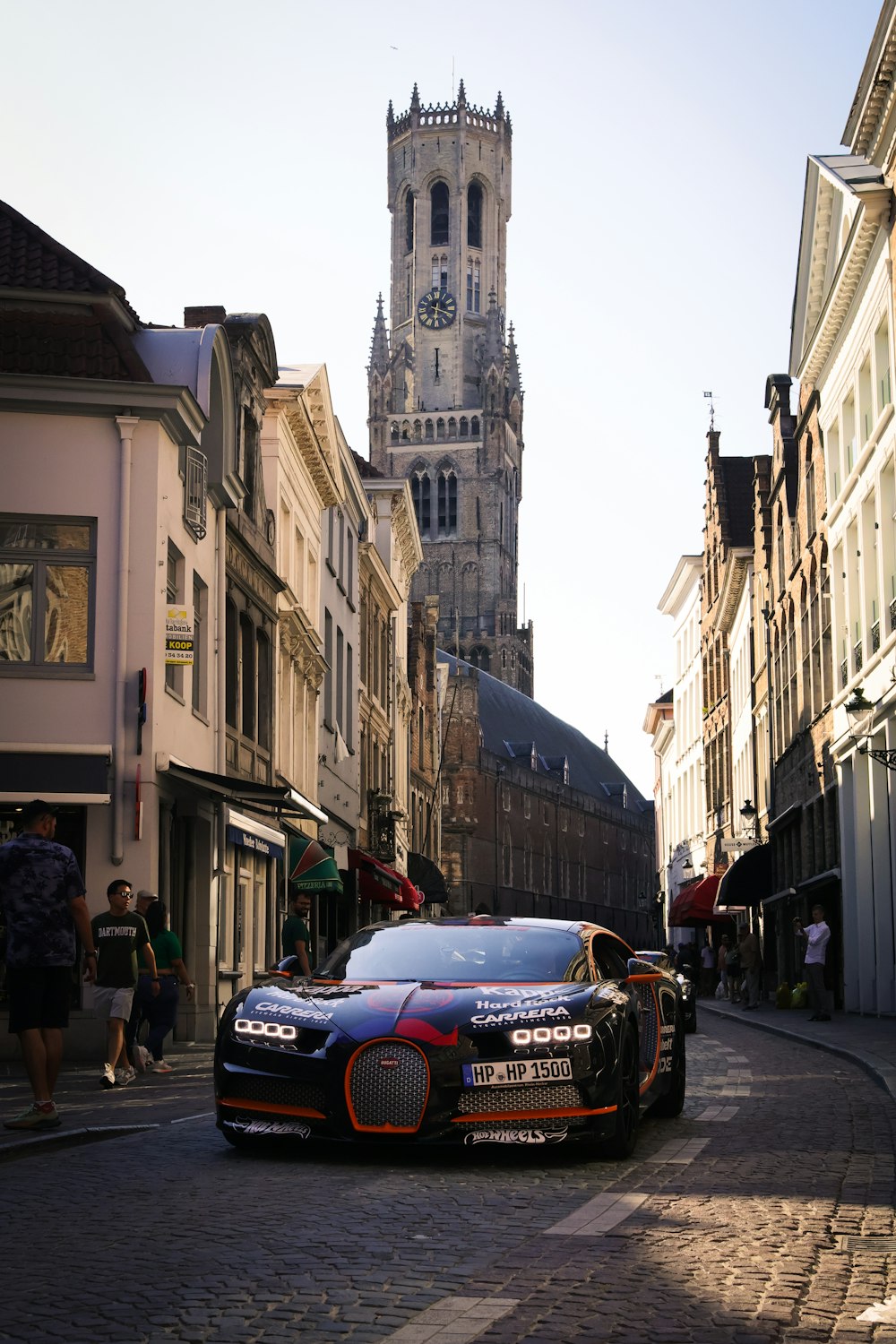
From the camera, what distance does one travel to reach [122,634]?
65.3 ft

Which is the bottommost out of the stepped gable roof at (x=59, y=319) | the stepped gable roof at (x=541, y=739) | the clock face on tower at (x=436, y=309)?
the stepped gable roof at (x=59, y=319)

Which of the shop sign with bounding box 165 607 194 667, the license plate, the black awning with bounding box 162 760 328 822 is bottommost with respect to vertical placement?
the license plate

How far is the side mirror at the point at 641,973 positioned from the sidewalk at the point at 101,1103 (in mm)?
3001

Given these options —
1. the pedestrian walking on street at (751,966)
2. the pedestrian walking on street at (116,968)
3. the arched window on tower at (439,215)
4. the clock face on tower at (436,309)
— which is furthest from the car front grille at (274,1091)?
the arched window on tower at (439,215)

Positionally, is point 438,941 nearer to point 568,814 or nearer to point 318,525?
point 318,525

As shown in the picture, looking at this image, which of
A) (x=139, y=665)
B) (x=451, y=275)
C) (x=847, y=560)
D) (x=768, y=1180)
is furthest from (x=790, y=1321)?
(x=451, y=275)

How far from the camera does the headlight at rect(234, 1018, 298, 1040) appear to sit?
30.0ft

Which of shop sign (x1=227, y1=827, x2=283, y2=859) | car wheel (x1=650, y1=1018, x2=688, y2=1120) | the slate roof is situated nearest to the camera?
car wheel (x1=650, y1=1018, x2=688, y2=1120)

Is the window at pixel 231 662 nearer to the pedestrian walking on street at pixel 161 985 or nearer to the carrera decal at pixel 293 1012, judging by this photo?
the pedestrian walking on street at pixel 161 985

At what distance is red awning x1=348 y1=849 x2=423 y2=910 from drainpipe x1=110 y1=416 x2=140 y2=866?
70.2ft

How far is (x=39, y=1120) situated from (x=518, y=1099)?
2950 millimetres

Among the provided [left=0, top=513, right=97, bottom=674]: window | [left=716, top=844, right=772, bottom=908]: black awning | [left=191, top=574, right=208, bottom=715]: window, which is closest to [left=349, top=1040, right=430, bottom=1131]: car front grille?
[left=0, top=513, right=97, bottom=674]: window

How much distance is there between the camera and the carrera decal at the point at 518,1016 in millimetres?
9039

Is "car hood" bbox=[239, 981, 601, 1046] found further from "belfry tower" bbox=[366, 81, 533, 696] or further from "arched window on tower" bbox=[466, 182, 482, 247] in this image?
"arched window on tower" bbox=[466, 182, 482, 247]
